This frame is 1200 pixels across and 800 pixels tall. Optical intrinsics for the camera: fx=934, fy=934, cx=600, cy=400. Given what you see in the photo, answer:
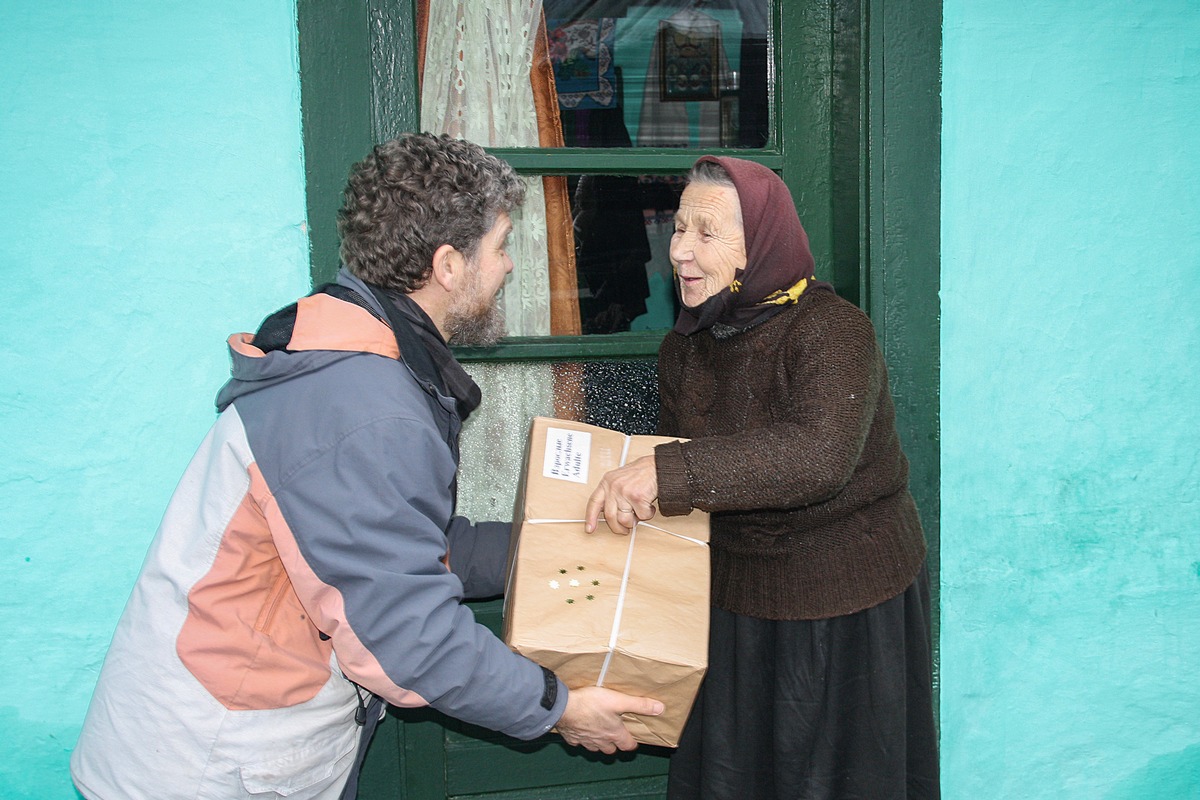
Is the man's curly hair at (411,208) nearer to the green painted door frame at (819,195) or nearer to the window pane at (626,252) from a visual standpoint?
the green painted door frame at (819,195)

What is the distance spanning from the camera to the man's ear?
1.66 metres

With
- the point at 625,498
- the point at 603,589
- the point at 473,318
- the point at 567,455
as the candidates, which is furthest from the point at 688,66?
the point at 603,589

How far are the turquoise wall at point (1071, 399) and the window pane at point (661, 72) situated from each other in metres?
0.48

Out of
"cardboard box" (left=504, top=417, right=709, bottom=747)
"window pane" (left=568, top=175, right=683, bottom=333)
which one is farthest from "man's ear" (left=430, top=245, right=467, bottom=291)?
"window pane" (left=568, top=175, right=683, bottom=333)

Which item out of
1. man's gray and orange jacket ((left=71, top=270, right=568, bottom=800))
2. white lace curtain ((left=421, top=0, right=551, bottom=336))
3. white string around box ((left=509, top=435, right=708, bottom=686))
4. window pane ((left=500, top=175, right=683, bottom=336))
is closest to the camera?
man's gray and orange jacket ((left=71, top=270, right=568, bottom=800))

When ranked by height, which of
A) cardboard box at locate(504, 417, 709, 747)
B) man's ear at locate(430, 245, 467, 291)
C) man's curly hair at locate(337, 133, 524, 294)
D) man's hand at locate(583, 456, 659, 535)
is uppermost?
man's curly hair at locate(337, 133, 524, 294)

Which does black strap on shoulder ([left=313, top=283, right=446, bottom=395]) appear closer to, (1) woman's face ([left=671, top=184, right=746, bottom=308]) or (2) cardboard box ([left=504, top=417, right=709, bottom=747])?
(2) cardboard box ([left=504, top=417, right=709, bottom=747])

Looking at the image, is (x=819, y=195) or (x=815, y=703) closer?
(x=815, y=703)

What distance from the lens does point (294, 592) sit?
5.06 ft

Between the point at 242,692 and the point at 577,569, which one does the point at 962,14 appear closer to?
the point at 577,569

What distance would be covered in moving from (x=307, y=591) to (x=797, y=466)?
82 cm

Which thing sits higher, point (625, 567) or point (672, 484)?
point (672, 484)

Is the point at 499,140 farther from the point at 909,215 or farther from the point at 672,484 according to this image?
the point at 672,484

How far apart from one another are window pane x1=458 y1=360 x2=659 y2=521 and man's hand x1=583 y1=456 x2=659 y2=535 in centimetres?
75
